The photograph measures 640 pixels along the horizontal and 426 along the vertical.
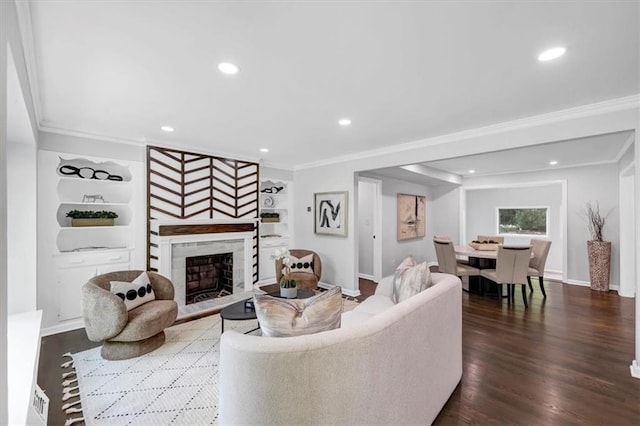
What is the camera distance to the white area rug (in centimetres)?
197

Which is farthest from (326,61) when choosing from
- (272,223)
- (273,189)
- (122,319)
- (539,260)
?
(539,260)

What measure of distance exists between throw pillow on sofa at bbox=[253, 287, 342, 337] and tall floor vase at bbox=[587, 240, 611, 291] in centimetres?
604

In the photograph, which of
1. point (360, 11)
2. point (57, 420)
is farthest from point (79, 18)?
point (57, 420)

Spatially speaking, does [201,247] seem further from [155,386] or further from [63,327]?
[155,386]

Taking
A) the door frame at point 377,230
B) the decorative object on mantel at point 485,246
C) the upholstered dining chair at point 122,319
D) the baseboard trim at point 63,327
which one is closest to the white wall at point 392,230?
the door frame at point 377,230

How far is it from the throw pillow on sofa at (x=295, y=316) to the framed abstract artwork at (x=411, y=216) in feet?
17.5

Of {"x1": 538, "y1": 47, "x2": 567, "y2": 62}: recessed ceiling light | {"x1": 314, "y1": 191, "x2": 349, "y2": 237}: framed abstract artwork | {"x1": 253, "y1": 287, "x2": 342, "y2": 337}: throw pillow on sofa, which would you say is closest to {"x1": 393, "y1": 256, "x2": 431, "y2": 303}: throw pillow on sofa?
{"x1": 253, "y1": 287, "x2": 342, "y2": 337}: throw pillow on sofa

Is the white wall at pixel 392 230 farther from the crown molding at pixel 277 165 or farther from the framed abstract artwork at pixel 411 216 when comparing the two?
the crown molding at pixel 277 165

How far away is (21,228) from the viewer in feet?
9.96

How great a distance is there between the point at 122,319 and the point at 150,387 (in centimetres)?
70

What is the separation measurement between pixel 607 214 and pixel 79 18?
7777mm

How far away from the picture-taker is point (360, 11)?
57.7 inches

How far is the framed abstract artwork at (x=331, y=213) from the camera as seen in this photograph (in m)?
4.98

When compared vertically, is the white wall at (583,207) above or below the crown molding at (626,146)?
below
